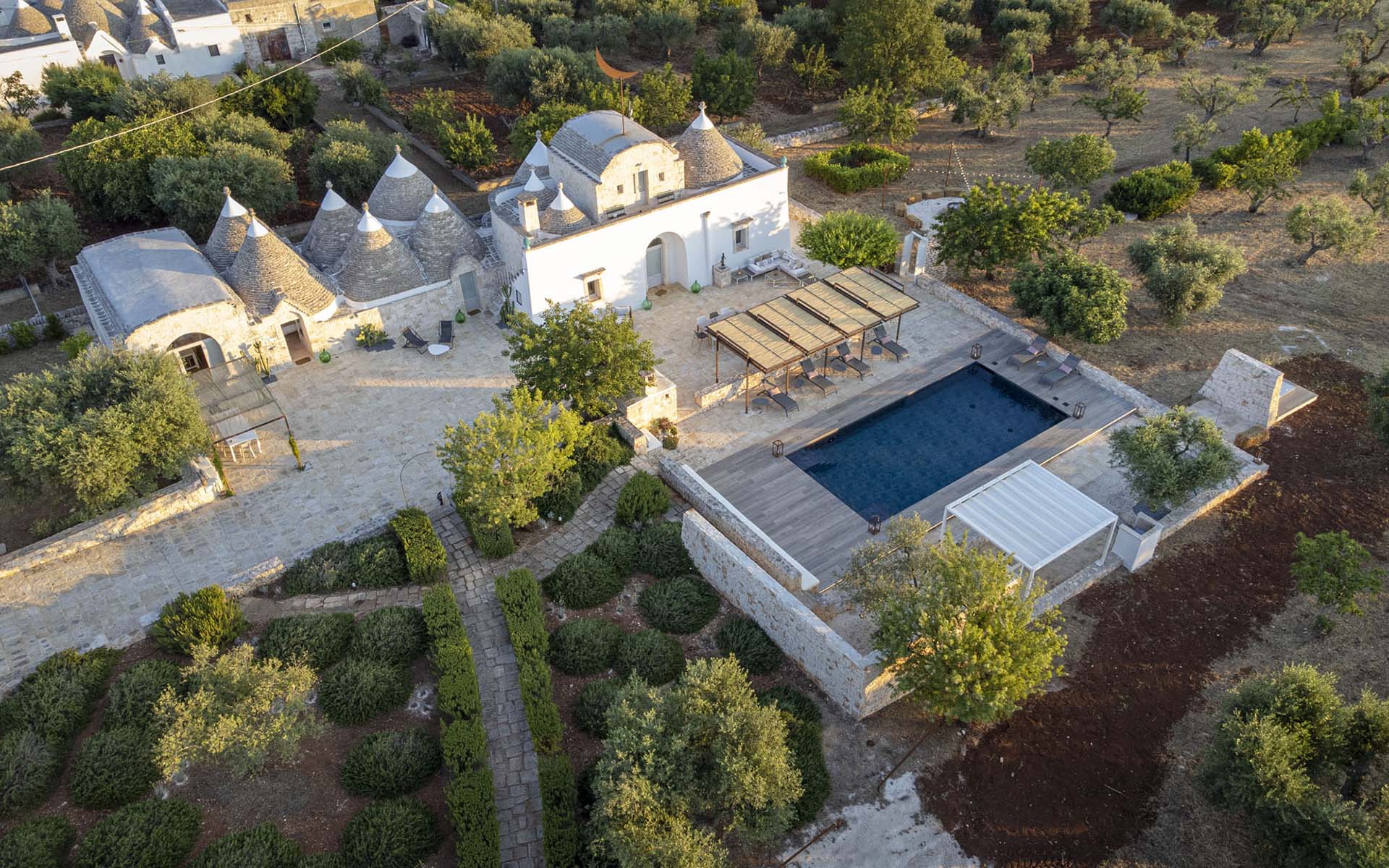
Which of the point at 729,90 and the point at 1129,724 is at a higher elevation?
the point at 729,90

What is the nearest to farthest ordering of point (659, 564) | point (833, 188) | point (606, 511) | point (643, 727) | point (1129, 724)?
point (643, 727) → point (1129, 724) → point (659, 564) → point (606, 511) → point (833, 188)

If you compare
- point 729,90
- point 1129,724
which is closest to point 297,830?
point 1129,724

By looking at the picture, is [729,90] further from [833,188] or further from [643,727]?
[643,727]

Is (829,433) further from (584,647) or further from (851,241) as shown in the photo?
(584,647)

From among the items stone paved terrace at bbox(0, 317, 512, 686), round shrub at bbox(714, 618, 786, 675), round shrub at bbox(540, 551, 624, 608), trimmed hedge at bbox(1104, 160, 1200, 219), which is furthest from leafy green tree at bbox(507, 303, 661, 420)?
trimmed hedge at bbox(1104, 160, 1200, 219)

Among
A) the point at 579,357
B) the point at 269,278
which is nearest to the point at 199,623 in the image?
the point at 579,357

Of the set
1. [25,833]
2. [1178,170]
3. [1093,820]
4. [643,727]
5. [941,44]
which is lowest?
[1093,820]

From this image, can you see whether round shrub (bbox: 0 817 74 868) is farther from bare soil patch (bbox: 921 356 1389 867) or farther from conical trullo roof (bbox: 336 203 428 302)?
conical trullo roof (bbox: 336 203 428 302)
